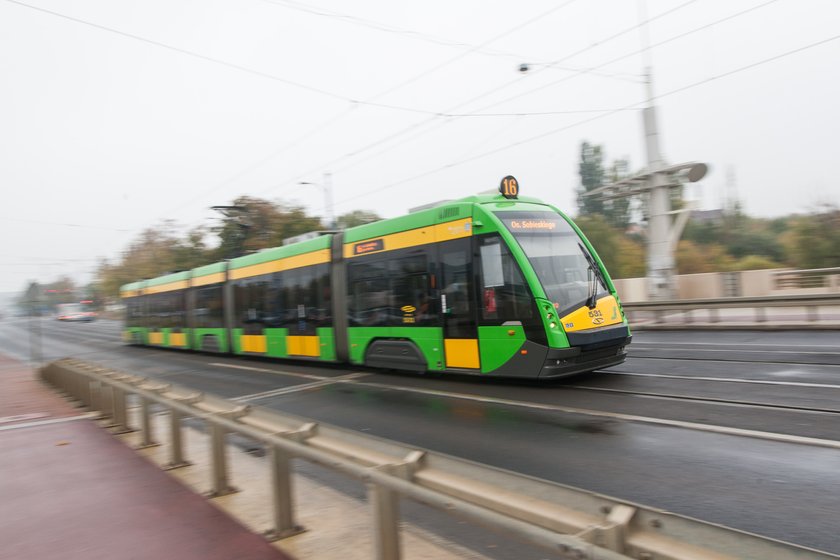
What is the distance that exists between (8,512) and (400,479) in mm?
3971

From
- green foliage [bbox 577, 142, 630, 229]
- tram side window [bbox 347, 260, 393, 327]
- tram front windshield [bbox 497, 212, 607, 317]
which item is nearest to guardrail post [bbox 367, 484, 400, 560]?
tram front windshield [bbox 497, 212, 607, 317]

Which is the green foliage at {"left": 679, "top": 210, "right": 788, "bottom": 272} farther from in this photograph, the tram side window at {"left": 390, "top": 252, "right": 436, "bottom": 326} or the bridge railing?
the tram side window at {"left": 390, "top": 252, "right": 436, "bottom": 326}

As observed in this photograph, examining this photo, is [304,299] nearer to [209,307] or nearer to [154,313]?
[209,307]

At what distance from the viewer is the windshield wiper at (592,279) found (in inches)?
340

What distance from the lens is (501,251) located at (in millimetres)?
8773

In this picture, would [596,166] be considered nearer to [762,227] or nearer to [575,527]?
[762,227]

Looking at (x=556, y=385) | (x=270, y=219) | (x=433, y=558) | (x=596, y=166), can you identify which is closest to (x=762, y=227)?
(x=596, y=166)

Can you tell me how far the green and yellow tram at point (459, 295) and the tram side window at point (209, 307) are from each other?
4661mm

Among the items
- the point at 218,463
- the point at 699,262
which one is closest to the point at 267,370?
the point at 218,463

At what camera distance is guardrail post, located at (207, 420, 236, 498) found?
4.64m

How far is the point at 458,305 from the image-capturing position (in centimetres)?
947

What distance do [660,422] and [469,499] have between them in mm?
4522

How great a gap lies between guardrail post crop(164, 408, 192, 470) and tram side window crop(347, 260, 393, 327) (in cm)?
568

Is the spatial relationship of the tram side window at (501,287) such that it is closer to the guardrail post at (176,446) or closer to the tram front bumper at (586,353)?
the tram front bumper at (586,353)
